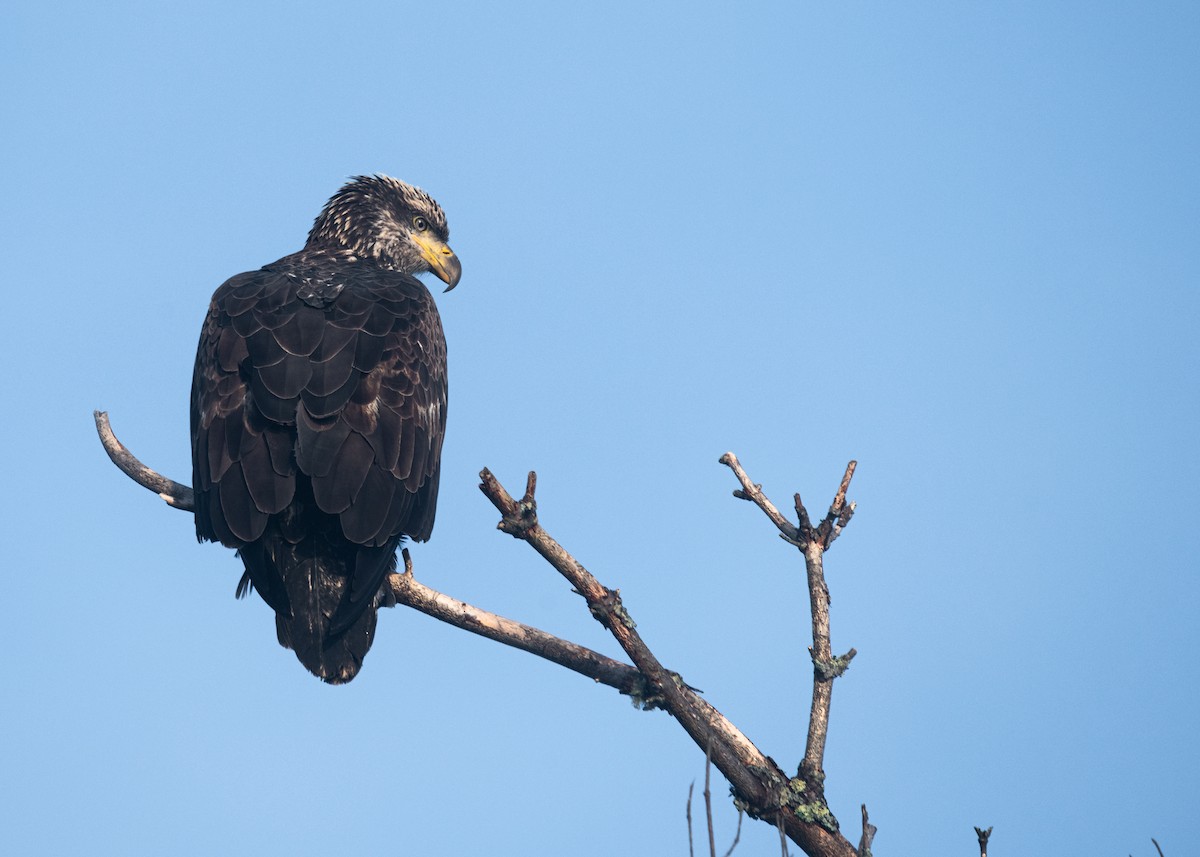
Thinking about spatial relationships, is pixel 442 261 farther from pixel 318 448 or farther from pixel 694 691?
pixel 694 691

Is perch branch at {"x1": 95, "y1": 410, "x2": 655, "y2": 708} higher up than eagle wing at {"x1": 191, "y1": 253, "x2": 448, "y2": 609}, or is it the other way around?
eagle wing at {"x1": 191, "y1": 253, "x2": 448, "y2": 609}

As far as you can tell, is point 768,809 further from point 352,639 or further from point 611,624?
point 352,639

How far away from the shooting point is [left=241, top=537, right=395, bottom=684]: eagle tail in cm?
650

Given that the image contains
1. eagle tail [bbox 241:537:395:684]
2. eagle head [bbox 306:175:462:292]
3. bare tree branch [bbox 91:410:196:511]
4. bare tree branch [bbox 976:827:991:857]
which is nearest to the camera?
bare tree branch [bbox 976:827:991:857]

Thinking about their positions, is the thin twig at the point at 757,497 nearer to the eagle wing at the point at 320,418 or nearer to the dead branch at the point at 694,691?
the dead branch at the point at 694,691

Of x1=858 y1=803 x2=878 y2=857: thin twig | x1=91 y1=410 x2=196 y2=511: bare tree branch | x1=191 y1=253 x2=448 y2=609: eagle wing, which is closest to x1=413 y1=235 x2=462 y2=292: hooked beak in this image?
x1=191 y1=253 x2=448 y2=609: eagle wing

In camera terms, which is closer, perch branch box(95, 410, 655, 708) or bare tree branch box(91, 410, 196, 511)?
perch branch box(95, 410, 655, 708)

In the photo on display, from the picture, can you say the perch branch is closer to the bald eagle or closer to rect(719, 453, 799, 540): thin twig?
the bald eagle

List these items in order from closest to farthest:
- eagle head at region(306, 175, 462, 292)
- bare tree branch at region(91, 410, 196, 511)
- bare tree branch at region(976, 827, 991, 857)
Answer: bare tree branch at region(976, 827, 991, 857)
bare tree branch at region(91, 410, 196, 511)
eagle head at region(306, 175, 462, 292)

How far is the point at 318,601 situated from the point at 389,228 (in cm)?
408

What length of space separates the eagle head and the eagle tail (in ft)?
11.9

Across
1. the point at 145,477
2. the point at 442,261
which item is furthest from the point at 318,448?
the point at 442,261

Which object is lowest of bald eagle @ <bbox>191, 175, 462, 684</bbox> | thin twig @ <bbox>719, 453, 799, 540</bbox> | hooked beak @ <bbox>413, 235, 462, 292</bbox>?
thin twig @ <bbox>719, 453, 799, 540</bbox>

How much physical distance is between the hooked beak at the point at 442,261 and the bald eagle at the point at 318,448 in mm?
2340
